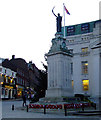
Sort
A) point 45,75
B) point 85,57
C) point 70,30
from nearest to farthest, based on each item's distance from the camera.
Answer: point 45,75, point 85,57, point 70,30

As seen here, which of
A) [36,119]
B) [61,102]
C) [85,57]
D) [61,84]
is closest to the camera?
[36,119]

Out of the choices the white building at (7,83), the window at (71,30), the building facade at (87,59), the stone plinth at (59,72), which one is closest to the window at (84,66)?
the building facade at (87,59)

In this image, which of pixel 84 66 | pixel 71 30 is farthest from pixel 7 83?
pixel 84 66

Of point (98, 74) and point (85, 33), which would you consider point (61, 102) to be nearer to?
point (98, 74)

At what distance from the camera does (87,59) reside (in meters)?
40.6

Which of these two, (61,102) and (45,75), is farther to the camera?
(45,75)

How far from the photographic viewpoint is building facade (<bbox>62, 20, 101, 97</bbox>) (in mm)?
37438

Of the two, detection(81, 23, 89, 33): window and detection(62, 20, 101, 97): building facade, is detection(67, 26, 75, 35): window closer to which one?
detection(62, 20, 101, 97): building facade

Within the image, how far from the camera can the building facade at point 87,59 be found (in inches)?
1474

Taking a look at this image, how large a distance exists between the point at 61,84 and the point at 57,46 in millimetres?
3802

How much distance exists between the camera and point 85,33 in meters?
43.8

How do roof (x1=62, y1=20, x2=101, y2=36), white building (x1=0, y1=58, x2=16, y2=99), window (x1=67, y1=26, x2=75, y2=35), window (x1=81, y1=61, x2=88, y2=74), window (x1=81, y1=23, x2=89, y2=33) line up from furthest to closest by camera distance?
white building (x1=0, y1=58, x2=16, y2=99), window (x1=67, y1=26, x2=75, y2=35), window (x1=81, y1=23, x2=89, y2=33), roof (x1=62, y1=20, x2=101, y2=36), window (x1=81, y1=61, x2=88, y2=74)

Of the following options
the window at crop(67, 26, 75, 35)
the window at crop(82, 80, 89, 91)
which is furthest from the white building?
the window at crop(82, 80, 89, 91)

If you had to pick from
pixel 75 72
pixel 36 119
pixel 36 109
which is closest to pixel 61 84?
pixel 36 109
